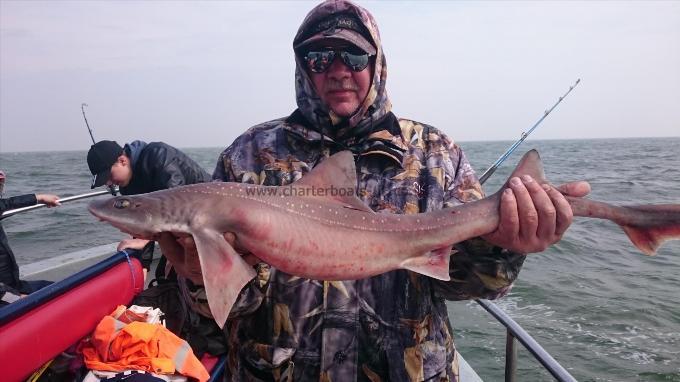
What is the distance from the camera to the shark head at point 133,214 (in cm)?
258

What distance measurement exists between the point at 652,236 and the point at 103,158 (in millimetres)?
7400

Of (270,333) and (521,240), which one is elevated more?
(521,240)

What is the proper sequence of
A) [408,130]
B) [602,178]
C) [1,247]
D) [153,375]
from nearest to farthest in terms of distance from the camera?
[408,130], [153,375], [1,247], [602,178]

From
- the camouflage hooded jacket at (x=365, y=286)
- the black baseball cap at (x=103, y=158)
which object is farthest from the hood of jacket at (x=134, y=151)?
the camouflage hooded jacket at (x=365, y=286)

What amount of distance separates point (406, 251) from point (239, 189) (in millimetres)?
1112

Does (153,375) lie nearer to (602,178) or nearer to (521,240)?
(521,240)

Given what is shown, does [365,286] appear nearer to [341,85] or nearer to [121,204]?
[341,85]

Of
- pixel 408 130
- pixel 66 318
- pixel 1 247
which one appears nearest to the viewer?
pixel 408 130

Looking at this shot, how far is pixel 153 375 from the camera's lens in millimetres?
3412

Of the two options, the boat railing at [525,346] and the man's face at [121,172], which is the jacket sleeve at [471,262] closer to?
the boat railing at [525,346]

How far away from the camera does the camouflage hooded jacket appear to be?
268cm

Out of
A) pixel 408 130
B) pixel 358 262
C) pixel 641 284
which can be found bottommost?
pixel 641 284

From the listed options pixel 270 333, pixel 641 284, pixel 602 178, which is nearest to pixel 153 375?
pixel 270 333

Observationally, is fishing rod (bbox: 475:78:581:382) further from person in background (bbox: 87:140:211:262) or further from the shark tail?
person in background (bbox: 87:140:211:262)
